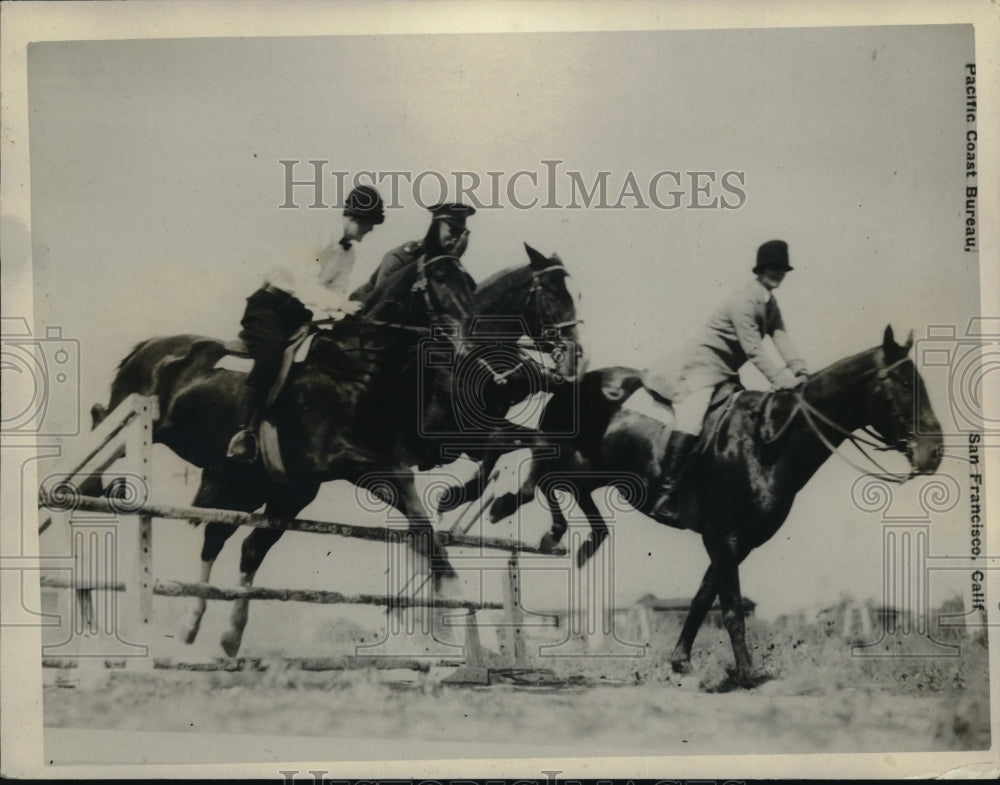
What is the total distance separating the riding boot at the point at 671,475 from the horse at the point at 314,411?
2.58 ft

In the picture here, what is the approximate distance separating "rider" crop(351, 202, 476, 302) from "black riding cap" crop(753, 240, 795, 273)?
104 cm

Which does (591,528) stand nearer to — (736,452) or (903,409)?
(736,452)

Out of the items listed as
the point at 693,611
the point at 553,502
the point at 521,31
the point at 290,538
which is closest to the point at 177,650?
the point at 290,538

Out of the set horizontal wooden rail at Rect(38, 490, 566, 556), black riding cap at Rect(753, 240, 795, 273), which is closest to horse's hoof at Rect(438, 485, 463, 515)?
horizontal wooden rail at Rect(38, 490, 566, 556)

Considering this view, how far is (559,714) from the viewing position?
3896 millimetres

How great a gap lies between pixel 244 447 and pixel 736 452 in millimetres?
1778

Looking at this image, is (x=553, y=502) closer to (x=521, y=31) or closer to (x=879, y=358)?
(x=879, y=358)

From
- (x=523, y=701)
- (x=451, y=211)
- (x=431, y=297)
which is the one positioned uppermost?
(x=451, y=211)

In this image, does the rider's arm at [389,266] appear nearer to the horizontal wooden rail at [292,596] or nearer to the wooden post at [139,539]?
the wooden post at [139,539]

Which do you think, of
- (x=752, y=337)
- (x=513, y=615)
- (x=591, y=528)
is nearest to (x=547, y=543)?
(x=591, y=528)

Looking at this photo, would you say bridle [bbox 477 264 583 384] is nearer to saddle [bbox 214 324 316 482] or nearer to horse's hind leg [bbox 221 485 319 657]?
saddle [bbox 214 324 316 482]

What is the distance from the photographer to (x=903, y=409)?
3.92 m

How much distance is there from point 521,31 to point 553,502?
169cm

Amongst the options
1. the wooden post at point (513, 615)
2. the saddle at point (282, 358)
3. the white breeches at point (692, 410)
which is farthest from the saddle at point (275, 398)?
the white breeches at point (692, 410)
